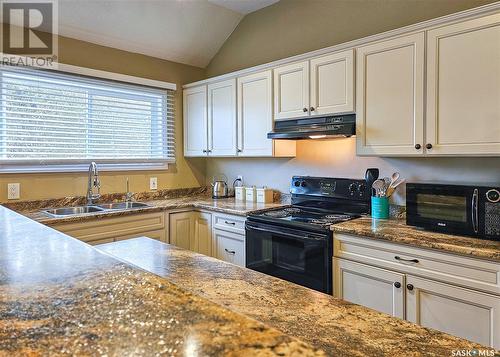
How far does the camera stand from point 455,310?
179cm

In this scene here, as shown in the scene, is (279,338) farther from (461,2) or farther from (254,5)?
(254,5)

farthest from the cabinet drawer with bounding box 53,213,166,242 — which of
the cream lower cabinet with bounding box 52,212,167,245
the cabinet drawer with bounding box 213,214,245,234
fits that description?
the cabinet drawer with bounding box 213,214,245,234

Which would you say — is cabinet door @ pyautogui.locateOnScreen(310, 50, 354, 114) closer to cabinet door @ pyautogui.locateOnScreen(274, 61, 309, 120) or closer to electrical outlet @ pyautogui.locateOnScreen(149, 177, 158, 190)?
cabinet door @ pyautogui.locateOnScreen(274, 61, 309, 120)

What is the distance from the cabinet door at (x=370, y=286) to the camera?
1.99 meters

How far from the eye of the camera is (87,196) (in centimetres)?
322

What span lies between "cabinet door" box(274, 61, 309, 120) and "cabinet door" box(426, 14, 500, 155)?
92 centimetres

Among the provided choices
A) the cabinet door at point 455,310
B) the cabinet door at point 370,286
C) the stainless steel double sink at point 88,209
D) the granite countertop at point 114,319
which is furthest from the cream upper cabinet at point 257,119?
the granite countertop at point 114,319

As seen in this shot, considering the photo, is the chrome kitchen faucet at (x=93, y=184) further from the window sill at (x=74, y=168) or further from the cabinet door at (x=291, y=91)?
the cabinet door at (x=291, y=91)

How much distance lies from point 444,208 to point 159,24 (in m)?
2.98

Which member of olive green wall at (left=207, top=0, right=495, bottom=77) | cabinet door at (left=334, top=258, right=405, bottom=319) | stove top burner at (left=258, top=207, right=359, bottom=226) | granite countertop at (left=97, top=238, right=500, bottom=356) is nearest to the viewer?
granite countertop at (left=97, top=238, right=500, bottom=356)

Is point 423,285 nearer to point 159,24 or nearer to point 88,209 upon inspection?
point 88,209

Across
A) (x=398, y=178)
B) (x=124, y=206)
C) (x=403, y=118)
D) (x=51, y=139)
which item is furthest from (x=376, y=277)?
(x=51, y=139)

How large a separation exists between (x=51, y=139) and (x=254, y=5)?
2.32 metres

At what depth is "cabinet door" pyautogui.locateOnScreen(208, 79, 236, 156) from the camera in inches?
134
